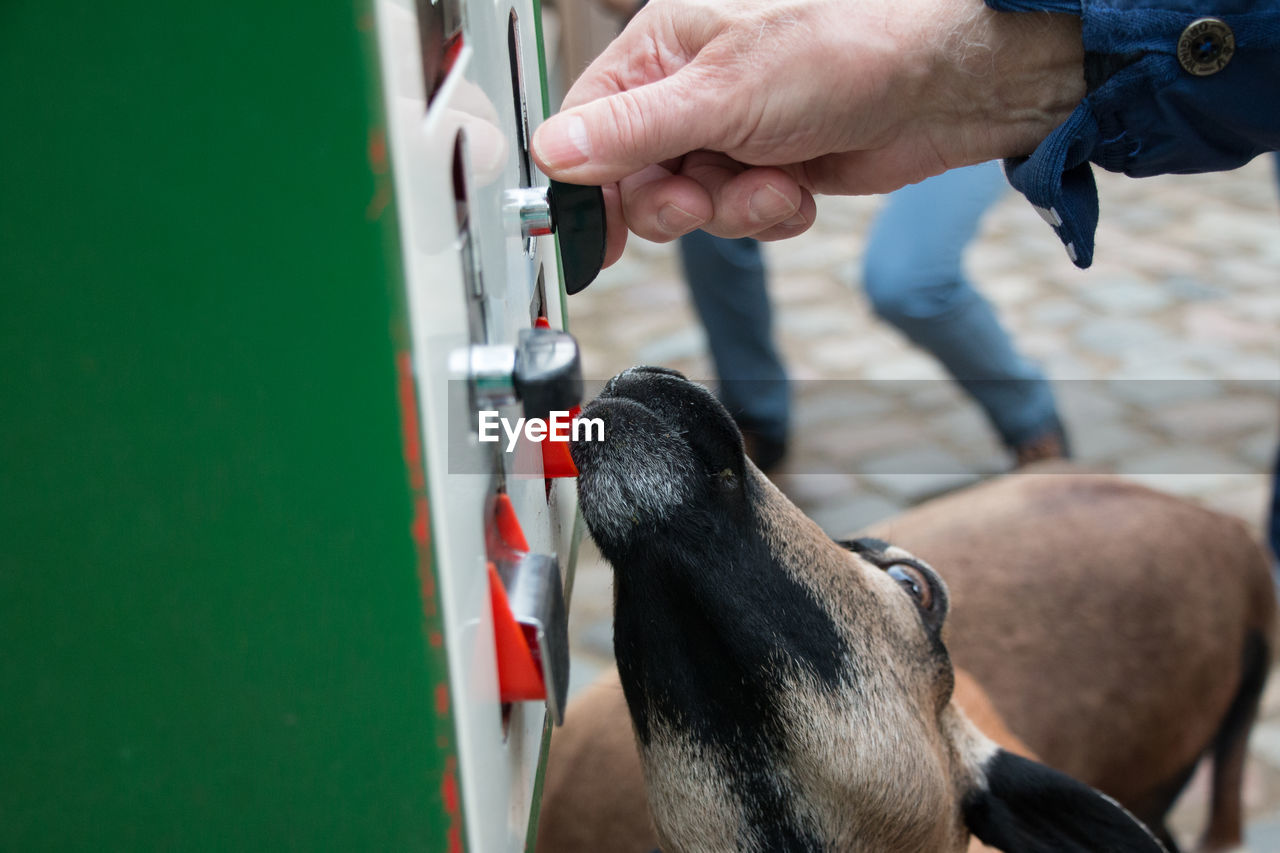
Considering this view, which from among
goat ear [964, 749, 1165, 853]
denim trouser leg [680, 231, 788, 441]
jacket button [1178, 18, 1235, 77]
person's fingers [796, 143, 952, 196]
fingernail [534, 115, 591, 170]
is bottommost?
goat ear [964, 749, 1165, 853]

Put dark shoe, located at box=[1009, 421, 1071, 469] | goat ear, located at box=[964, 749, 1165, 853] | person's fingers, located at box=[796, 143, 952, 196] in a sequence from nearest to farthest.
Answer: goat ear, located at box=[964, 749, 1165, 853]
person's fingers, located at box=[796, 143, 952, 196]
dark shoe, located at box=[1009, 421, 1071, 469]

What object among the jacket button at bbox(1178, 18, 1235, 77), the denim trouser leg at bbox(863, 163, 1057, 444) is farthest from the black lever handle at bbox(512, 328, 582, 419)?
the denim trouser leg at bbox(863, 163, 1057, 444)

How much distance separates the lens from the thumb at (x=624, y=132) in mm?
1223

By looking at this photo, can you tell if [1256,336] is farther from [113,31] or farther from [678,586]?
[113,31]

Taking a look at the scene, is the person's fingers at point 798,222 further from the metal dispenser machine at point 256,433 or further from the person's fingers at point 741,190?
the metal dispenser machine at point 256,433

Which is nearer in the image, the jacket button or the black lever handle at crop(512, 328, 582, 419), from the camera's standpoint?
the black lever handle at crop(512, 328, 582, 419)

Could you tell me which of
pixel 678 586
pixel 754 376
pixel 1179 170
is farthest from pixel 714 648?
pixel 754 376

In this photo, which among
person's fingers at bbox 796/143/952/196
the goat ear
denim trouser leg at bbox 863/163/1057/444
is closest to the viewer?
the goat ear

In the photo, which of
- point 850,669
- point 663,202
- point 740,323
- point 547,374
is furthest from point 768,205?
point 740,323

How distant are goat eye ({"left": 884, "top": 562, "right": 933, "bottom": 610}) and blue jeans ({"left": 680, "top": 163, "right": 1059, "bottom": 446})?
1609 millimetres

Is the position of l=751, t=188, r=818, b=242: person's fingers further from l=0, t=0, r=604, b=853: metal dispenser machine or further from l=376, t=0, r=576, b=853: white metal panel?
l=0, t=0, r=604, b=853: metal dispenser machine

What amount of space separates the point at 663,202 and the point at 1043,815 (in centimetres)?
101

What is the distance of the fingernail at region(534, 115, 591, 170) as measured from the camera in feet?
3.97

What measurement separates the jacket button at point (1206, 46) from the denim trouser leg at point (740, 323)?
7.86 ft
